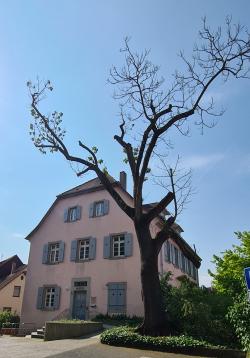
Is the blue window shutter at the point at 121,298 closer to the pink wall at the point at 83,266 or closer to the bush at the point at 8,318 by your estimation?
the pink wall at the point at 83,266

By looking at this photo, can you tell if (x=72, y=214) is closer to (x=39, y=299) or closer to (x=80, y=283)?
(x=80, y=283)

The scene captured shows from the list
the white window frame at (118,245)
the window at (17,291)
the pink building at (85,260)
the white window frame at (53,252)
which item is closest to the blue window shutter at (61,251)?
the pink building at (85,260)

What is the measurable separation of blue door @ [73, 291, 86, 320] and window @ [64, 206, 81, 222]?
4.81m

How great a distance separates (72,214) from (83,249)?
2746 mm

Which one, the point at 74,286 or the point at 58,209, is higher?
Answer: the point at 58,209

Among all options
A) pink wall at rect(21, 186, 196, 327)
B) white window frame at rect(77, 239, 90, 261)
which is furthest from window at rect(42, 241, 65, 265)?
Result: white window frame at rect(77, 239, 90, 261)

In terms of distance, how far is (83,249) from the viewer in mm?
22484

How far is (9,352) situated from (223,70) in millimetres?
12033

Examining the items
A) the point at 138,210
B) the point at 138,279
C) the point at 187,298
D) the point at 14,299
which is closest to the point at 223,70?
the point at 138,210

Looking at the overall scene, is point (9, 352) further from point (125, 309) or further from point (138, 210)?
point (125, 309)

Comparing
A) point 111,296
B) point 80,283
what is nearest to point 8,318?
point 80,283

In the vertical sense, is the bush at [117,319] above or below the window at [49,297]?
below

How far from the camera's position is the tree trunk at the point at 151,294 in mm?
12117

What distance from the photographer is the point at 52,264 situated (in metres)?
23.1
